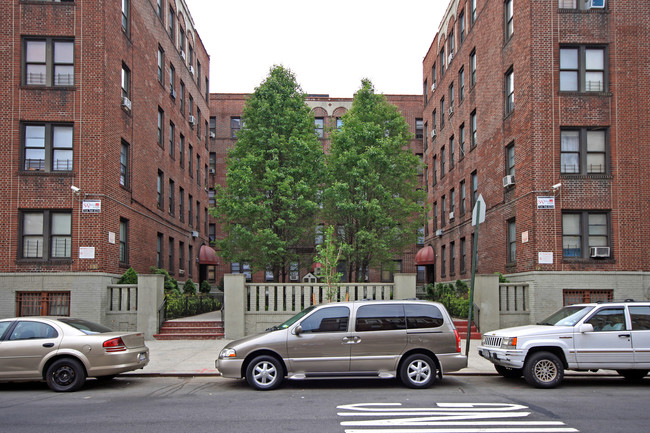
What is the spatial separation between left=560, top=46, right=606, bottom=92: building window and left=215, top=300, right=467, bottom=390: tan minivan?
43.5 feet

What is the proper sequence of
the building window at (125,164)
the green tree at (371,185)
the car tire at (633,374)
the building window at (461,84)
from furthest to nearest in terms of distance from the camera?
1. the building window at (461,84)
2. the green tree at (371,185)
3. the building window at (125,164)
4. the car tire at (633,374)

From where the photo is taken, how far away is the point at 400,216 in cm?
2570

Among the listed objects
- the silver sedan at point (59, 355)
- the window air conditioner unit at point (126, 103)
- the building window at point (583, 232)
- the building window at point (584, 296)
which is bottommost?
the silver sedan at point (59, 355)

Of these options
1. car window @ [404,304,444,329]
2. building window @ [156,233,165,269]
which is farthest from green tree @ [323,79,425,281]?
car window @ [404,304,444,329]

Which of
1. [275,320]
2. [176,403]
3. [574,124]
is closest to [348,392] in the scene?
[176,403]

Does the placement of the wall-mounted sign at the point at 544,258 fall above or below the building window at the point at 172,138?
below

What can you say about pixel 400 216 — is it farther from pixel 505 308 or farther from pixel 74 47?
pixel 74 47

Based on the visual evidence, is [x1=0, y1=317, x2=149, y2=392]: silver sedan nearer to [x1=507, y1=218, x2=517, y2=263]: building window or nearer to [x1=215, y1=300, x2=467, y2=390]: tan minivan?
[x1=215, y1=300, x2=467, y2=390]: tan minivan

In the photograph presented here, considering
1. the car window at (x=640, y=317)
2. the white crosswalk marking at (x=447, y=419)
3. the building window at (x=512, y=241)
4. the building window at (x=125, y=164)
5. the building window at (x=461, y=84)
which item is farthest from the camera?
the building window at (x=461, y=84)

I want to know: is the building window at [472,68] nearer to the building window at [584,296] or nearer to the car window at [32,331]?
the building window at [584,296]

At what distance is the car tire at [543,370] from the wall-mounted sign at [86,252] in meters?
14.4

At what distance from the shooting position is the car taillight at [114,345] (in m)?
10.5

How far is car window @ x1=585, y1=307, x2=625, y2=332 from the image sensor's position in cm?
1084

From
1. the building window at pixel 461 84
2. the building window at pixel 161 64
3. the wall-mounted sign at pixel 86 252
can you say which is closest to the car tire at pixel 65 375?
the wall-mounted sign at pixel 86 252
